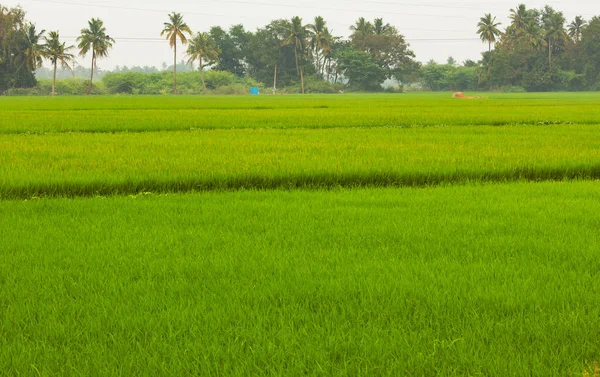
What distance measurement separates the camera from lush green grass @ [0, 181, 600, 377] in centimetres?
240

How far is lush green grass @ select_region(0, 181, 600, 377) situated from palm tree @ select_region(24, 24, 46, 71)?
68.0 metres

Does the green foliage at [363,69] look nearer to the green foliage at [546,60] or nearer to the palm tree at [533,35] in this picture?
the green foliage at [546,60]

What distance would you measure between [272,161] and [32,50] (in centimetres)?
6617

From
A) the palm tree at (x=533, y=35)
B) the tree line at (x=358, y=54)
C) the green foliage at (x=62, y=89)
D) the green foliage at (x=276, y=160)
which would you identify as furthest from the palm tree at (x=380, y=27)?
the green foliage at (x=276, y=160)

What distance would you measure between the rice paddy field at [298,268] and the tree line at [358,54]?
65387 mm

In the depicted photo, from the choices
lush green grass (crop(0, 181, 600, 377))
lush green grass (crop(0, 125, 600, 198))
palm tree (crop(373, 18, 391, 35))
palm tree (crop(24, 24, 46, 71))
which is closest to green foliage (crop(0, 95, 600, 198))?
lush green grass (crop(0, 125, 600, 198))

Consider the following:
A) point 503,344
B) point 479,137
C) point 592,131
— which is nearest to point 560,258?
point 503,344

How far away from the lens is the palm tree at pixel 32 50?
66188 mm

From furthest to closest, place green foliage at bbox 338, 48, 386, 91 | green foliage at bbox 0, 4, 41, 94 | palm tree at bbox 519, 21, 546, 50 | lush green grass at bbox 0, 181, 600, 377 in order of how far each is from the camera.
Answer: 1. green foliage at bbox 338, 48, 386, 91
2. palm tree at bbox 519, 21, 546, 50
3. green foliage at bbox 0, 4, 41, 94
4. lush green grass at bbox 0, 181, 600, 377

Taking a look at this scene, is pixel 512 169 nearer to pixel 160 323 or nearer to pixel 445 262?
pixel 445 262

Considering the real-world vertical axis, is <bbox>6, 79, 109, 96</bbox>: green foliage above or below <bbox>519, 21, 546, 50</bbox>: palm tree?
below

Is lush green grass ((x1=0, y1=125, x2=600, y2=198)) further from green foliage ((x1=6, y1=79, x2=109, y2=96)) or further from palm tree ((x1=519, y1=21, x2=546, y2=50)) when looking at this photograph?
palm tree ((x1=519, y1=21, x2=546, y2=50))

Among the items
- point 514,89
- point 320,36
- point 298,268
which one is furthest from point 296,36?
point 298,268

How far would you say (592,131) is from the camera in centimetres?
1298
